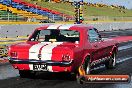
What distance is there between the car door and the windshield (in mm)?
506

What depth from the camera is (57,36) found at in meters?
10.7

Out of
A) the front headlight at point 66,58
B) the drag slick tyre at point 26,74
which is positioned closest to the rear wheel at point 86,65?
the front headlight at point 66,58

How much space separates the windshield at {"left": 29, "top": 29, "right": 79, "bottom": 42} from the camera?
415 inches

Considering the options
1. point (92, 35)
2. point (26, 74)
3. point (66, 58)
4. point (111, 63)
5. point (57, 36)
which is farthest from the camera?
point (111, 63)

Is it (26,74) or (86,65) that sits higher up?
(86,65)

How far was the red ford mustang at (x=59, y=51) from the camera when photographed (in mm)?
9526

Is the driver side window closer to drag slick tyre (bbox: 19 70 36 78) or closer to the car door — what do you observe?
the car door

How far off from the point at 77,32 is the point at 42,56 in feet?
5.04

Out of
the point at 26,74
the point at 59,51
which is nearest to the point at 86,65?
the point at 59,51

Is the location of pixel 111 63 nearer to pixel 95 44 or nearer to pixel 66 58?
pixel 95 44

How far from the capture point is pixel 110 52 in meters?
12.6

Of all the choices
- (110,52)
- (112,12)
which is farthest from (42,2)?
(110,52)

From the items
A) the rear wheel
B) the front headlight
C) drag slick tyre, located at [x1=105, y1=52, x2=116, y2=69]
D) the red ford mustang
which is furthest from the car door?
the front headlight

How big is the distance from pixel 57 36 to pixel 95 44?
1.19 metres
